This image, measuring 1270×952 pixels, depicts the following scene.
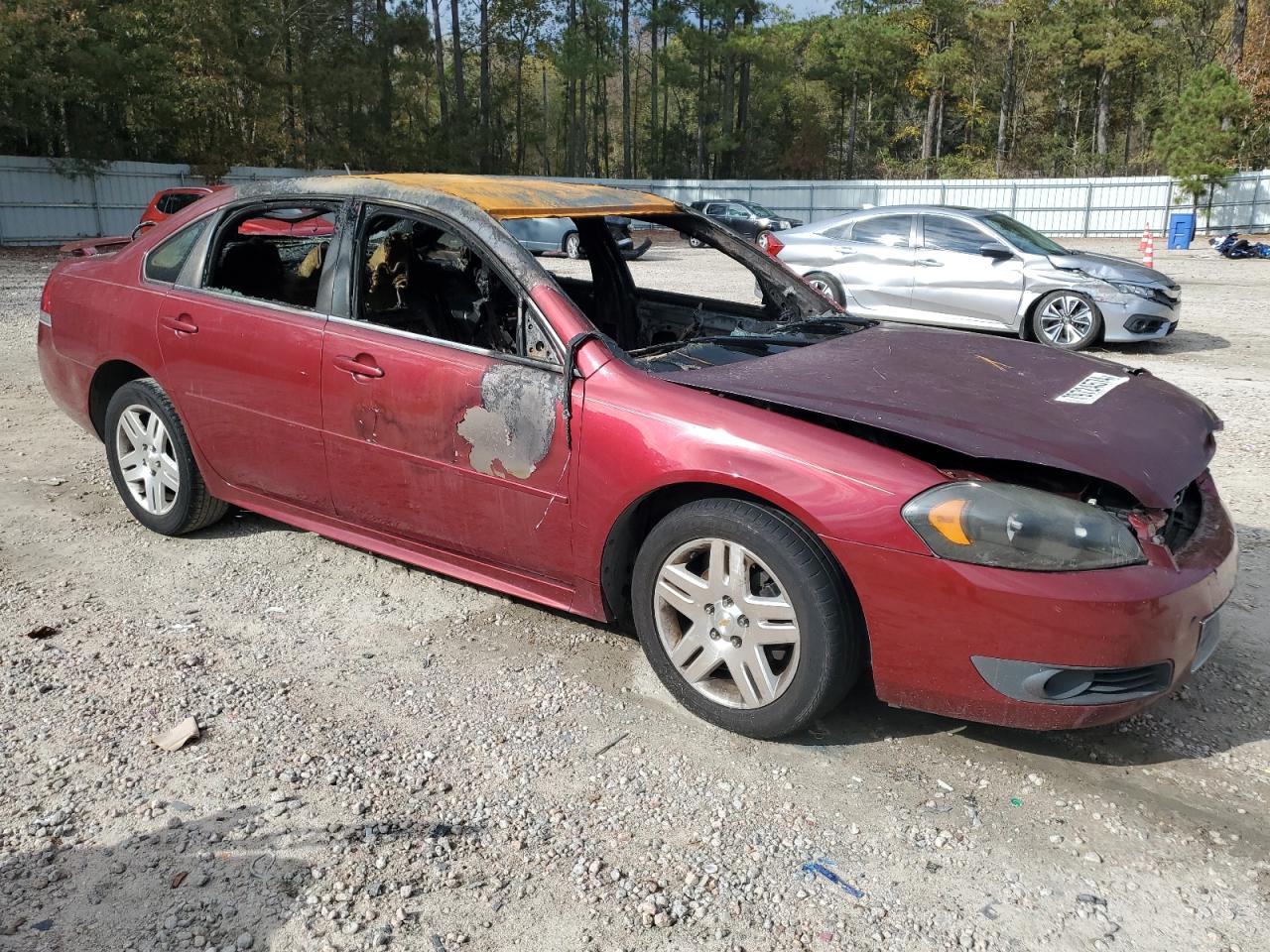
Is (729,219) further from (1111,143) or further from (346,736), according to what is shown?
(1111,143)

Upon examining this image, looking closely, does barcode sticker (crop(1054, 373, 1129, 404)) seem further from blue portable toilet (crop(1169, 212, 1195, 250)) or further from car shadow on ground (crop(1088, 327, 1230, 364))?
blue portable toilet (crop(1169, 212, 1195, 250))

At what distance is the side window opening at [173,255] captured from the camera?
15.3 feet

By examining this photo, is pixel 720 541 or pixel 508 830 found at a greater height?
pixel 720 541

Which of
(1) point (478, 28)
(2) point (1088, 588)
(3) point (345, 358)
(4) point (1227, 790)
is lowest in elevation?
(4) point (1227, 790)

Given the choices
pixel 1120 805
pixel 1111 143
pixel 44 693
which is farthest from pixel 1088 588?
pixel 1111 143

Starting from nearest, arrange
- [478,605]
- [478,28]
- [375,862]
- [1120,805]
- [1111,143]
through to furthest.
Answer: [375,862] → [1120,805] → [478,605] → [478,28] → [1111,143]

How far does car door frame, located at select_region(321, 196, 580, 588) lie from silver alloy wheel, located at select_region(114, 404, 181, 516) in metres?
1.14

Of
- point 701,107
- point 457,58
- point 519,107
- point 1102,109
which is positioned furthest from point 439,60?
point 1102,109

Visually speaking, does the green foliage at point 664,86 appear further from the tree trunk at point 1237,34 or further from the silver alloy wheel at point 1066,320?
the silver alloy wheel at point 1066,320

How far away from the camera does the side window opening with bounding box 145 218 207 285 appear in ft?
15.3

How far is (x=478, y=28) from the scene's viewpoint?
53375 mm

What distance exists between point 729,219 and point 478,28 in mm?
29647

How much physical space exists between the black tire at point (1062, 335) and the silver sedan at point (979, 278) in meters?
0.01

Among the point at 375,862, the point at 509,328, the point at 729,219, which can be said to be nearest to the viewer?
the point at 375,862
